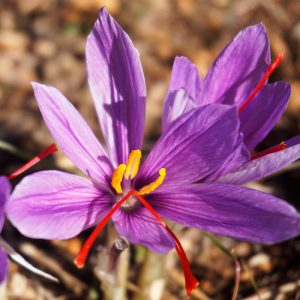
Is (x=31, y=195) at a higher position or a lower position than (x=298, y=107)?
higher

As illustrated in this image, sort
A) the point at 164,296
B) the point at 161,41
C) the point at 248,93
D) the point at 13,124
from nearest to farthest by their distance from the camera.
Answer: the point at 248,93
the point at 164,296
the point at 13,124
the point at 161,41

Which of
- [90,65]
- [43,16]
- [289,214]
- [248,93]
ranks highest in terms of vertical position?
[43,16]

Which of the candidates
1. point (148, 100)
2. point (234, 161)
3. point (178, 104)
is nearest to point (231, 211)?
point (234, 161)

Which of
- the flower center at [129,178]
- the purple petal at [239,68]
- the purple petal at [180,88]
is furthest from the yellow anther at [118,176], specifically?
the purple petal at [239,68]

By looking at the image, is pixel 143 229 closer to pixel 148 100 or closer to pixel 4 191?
pixel 4 191

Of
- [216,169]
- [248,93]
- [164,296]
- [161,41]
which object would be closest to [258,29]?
[248,93]

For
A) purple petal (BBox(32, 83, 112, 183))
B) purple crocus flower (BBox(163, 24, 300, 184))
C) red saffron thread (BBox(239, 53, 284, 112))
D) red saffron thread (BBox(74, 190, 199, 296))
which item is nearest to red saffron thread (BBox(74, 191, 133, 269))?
red saffron thread (BBox(74, 190, 199, 296))

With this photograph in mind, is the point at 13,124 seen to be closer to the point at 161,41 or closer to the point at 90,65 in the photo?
the point at 161,41
